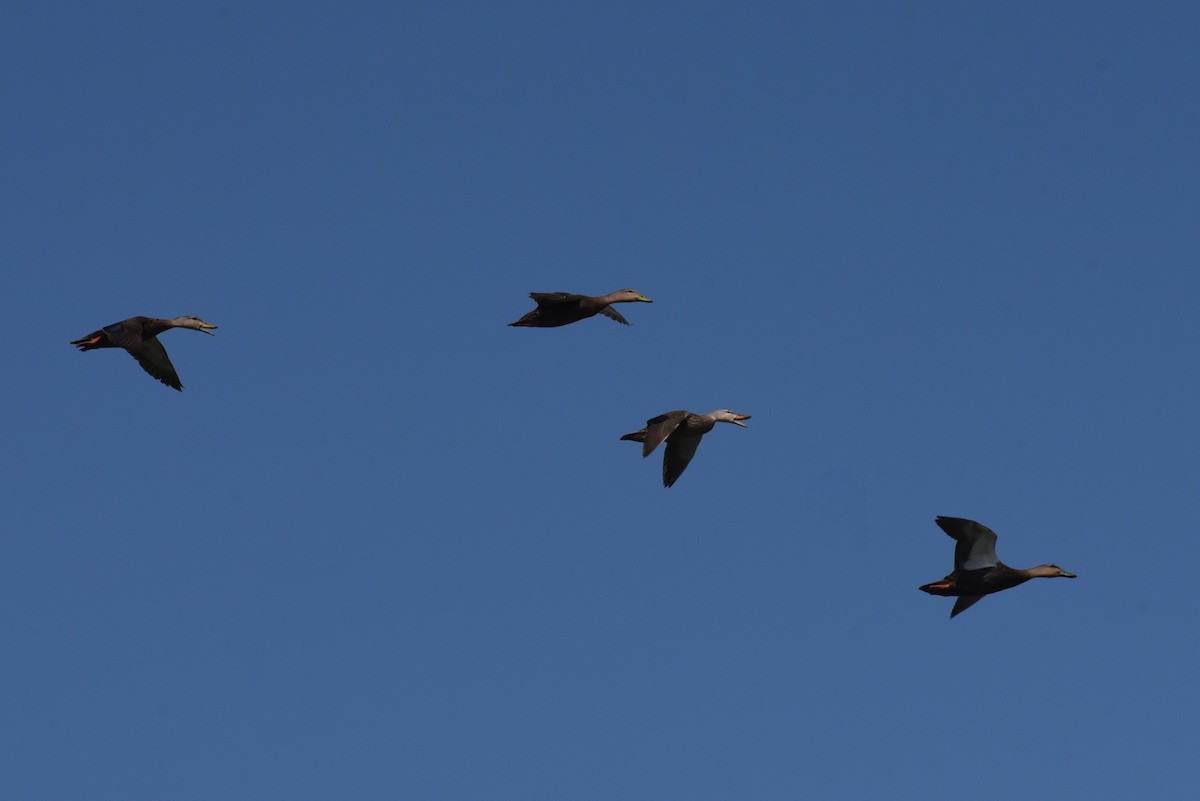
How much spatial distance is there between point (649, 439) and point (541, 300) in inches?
174

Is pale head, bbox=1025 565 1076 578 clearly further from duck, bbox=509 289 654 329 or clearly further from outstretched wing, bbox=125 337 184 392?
outstretched wing, bbox=125 337 184 392

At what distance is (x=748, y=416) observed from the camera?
41.1 m

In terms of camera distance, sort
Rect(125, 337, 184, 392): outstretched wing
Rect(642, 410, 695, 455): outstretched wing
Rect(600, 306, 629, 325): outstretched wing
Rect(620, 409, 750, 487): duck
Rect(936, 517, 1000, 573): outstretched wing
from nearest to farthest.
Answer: Rect(936, 517, 1000, 573): outstretched wing
Rect(642, 410, 695, 455): outstretched wing
Rect(620, 409, 750, 487): duck
Rect(600, 306, 629, 325): outstretched wing
Rect(125, 337, 184, 392): outstretched wing

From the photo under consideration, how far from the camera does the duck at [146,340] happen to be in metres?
39.5

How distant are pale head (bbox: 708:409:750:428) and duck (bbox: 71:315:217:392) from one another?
12.7 m

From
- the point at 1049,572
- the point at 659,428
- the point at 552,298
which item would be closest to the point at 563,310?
the point at 552,298

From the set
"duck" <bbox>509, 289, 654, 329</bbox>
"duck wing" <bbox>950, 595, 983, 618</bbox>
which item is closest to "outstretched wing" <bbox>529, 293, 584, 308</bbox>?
"duck" <bbox>509, 289, 654, 329</bbox>

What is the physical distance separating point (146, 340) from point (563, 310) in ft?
33.2

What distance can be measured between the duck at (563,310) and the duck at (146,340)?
8479mm

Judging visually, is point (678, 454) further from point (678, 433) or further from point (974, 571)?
point (974, 571)

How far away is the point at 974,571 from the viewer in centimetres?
3600

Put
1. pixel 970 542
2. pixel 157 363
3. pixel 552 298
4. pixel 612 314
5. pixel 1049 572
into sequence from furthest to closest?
pixel 157 363 < pixel 612 314 < pixel 552 298 < pixel 1049 572 < pixel 970 542

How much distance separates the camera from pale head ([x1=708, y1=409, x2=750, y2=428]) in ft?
132

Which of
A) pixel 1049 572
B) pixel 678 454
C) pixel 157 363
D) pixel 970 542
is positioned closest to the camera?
pixel 970 542
